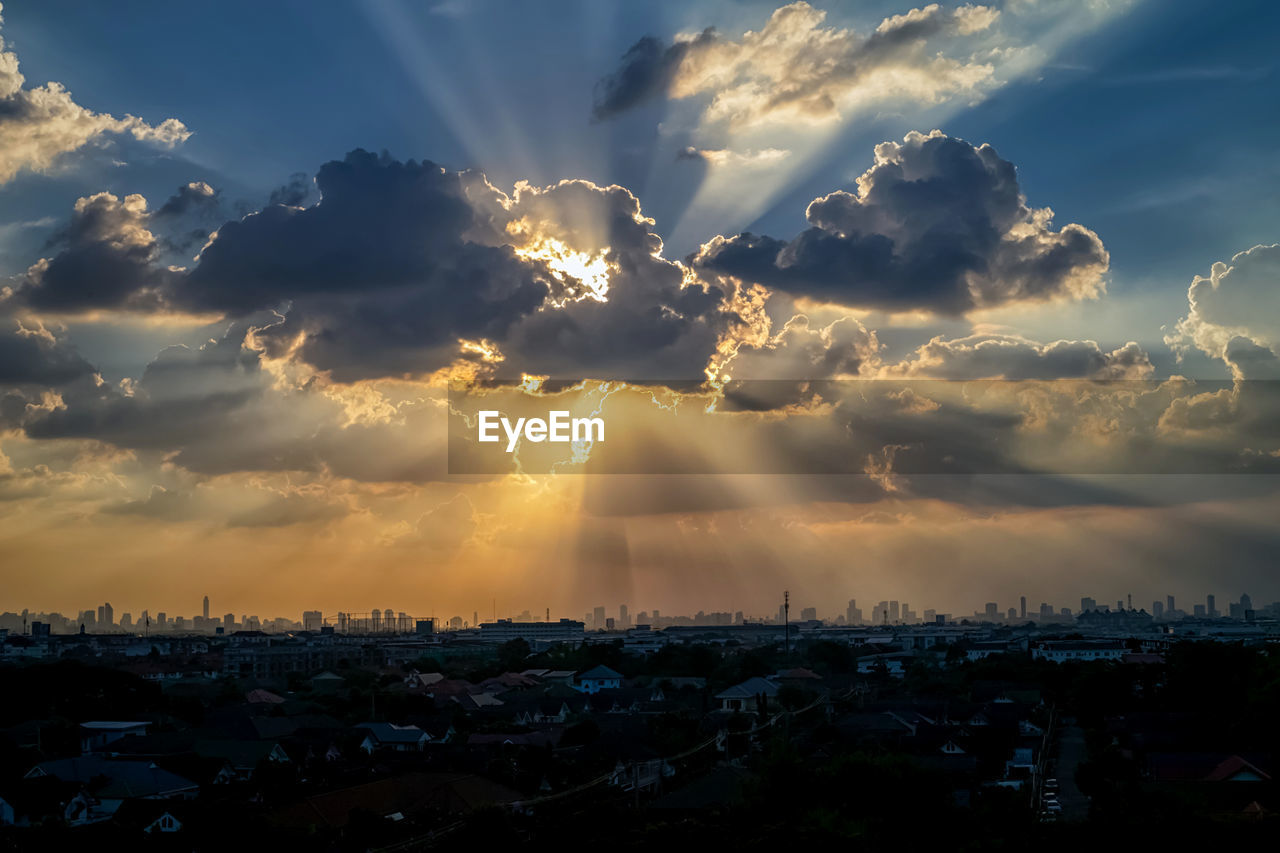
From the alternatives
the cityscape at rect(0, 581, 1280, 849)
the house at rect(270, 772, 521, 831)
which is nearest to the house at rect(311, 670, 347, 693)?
the cityscape at rect(0, 581, 1280, 849)

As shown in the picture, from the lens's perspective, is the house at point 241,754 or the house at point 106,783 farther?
the house at point 241,754

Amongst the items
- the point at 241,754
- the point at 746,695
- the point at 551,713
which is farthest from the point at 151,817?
the point at 746,695

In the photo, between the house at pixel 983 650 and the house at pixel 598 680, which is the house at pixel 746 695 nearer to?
the house at pixel 598 680

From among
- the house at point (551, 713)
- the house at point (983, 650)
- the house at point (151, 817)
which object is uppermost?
the house at point (151, 817)

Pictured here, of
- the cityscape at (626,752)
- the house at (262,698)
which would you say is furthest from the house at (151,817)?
the house at (262,698)

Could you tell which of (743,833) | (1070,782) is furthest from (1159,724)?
(743,833)

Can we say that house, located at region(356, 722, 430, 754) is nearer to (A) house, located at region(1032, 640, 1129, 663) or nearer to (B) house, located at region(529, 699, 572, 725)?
(B) house, located at region(529, 699, 572, 725)
